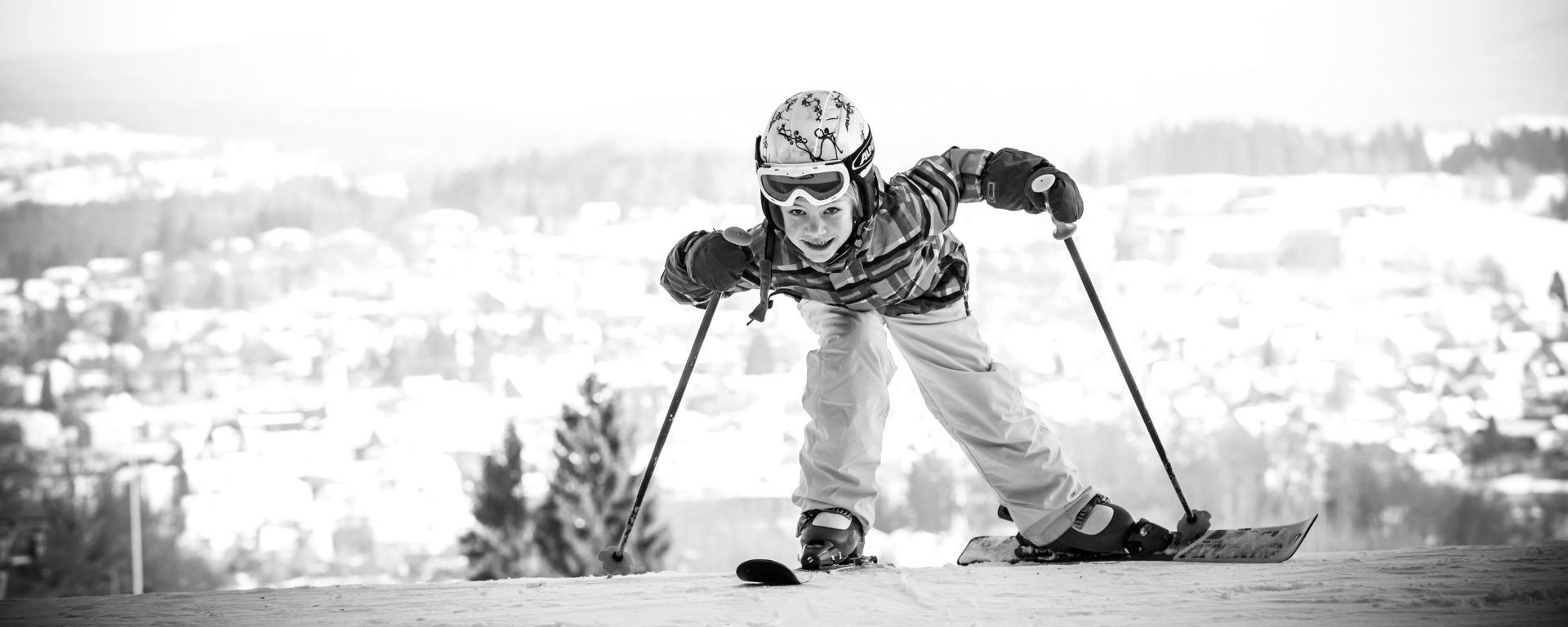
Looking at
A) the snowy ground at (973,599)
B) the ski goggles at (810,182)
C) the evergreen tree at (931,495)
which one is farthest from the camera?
the evergreen tree at (931,495)

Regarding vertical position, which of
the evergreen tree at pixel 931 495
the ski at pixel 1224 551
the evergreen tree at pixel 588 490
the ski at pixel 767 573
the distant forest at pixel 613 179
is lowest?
→ the evergreen tree at pixel 931 495

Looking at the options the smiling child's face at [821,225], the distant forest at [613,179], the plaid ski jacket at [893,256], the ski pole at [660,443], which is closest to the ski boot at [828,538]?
the ski pole at [660,443]

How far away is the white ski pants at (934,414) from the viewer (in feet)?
13.9

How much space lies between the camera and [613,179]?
101 m

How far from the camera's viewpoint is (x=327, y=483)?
6931cm

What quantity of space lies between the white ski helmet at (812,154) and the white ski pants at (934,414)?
18.8 inches

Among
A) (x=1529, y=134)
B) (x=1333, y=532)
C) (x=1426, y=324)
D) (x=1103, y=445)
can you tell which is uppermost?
(x=1529, y=134)

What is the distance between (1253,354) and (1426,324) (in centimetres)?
1265

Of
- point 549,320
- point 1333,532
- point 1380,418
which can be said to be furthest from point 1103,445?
point 549,320

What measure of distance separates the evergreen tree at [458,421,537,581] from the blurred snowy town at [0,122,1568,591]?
4645 mm

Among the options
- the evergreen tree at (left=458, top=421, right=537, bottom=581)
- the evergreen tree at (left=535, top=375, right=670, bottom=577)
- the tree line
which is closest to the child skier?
the tree line

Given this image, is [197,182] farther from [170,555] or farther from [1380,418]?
[1380,418]

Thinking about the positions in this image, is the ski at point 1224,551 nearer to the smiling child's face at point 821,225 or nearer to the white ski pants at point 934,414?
the white ski pants at point 934,414

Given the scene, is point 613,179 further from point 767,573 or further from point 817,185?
point 767,573
